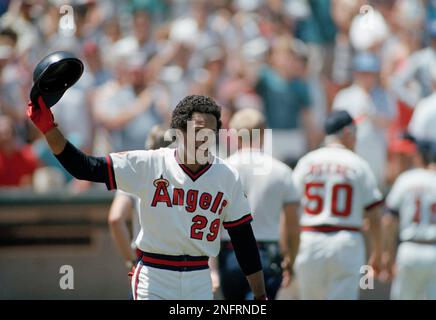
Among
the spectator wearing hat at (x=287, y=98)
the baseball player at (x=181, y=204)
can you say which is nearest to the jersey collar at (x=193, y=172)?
the baseball player at (x=181, y=204)

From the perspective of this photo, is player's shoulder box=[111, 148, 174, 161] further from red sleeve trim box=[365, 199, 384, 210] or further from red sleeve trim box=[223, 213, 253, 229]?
red sleeve trim box=[365, 199, 384, 210]

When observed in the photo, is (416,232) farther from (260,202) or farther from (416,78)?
(416,78)

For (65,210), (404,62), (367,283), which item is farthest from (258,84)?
(367,283)

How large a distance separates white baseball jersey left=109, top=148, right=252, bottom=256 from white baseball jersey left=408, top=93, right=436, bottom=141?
213 inches

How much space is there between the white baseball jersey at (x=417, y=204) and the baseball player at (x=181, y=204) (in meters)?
Result: 3.22

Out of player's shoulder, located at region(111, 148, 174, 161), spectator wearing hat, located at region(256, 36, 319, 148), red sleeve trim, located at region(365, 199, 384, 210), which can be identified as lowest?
red sleeve trim, located at region(365, 199, 384, 210)

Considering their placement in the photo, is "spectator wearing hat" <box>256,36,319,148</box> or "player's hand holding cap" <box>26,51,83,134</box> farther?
"spectator wearing hat" <box>256,36,319,148</box>

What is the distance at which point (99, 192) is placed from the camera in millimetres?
11195

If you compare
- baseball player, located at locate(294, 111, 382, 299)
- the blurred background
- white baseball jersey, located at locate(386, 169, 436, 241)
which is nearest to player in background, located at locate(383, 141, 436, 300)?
white baseball jersey, located at locate(386, 169, 436, 241)

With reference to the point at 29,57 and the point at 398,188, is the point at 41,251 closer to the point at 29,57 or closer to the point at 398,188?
the point at 29,57

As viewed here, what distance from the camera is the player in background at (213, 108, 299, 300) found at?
8.09m

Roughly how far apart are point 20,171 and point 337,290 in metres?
4.93

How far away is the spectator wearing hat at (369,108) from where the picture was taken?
37.9 ft

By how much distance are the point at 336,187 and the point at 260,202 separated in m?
0.76
